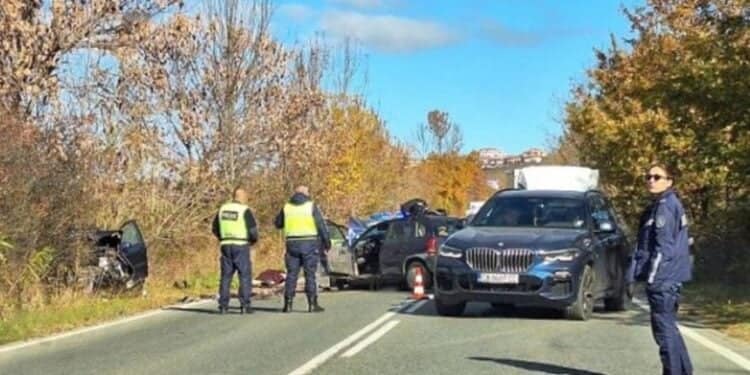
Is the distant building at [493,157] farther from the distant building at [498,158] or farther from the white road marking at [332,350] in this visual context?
the white road marking at [332,350]

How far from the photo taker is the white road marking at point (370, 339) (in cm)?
1068

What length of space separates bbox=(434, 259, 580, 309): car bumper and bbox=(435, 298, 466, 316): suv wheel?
0.37 metres

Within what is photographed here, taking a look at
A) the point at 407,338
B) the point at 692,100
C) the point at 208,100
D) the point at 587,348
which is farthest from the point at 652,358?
the point at 208,100

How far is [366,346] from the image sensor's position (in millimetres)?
11219

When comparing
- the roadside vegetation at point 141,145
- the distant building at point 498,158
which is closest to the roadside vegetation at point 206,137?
the roadside vegetation at point 141,145

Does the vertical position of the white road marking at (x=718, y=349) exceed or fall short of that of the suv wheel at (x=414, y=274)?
it falls short

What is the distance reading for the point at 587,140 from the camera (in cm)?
3388

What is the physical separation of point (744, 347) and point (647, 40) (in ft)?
68.6

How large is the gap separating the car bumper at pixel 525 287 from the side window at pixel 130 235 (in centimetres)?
669

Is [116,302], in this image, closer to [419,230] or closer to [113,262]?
[113,262]

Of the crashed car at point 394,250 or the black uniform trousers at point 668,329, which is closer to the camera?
the black uniform trousers at point 668,329

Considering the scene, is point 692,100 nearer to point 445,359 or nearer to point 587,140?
point 445,359

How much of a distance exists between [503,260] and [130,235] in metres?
7.69

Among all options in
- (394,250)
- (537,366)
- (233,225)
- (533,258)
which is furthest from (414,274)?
(537,366)
